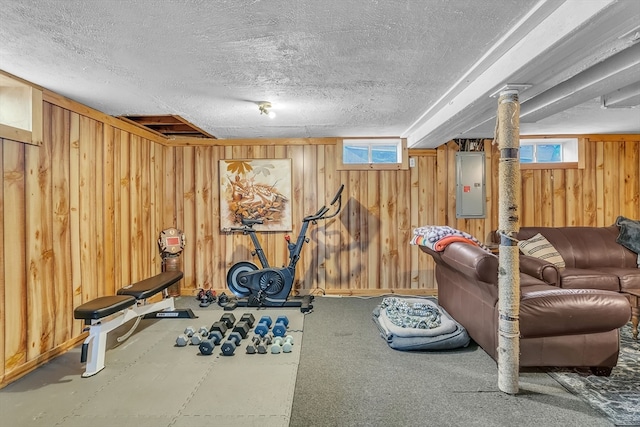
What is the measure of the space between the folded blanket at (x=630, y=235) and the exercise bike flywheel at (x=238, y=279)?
445cm

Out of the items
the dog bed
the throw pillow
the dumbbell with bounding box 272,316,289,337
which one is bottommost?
the dumbbell with bounding box 272,316,289,337

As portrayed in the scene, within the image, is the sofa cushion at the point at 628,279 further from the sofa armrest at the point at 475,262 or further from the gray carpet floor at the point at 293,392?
the sofa armrest at the point at 475,262

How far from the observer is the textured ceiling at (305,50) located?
1.55m

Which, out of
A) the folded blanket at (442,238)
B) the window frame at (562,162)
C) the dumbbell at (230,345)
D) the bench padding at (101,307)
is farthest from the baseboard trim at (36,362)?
the window frame at (562,162)

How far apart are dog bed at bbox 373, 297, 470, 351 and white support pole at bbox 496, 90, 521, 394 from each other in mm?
643

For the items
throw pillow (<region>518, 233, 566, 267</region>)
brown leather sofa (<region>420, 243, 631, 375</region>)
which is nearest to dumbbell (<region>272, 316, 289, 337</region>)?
brown leather sofa (<region>420, 243, 631, 375</region>)

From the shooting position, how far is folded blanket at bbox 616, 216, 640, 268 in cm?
381

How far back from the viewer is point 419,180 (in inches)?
184

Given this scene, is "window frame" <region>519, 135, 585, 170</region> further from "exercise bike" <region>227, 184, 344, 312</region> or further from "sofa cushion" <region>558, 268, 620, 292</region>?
"exercise bike" <region>227, 184, 344, 312</region>

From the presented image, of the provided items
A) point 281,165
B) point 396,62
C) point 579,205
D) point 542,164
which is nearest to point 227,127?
point 281,165

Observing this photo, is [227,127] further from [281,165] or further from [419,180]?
[419,180]

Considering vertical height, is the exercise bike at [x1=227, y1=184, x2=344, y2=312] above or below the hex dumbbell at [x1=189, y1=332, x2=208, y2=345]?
above

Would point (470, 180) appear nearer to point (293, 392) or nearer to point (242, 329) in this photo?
point (242, 329)

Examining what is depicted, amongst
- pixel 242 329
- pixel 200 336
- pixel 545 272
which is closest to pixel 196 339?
pixel 200 336
